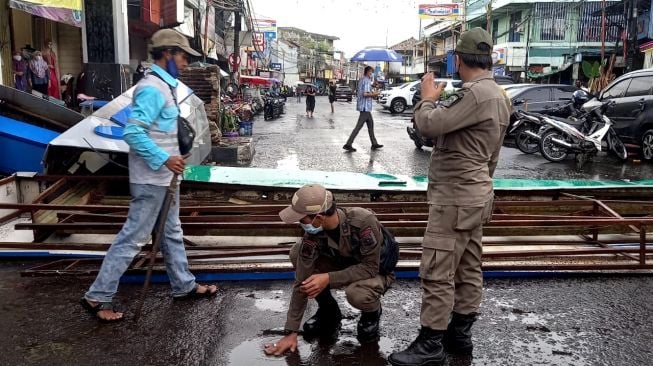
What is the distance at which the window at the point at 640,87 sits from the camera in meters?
10.8

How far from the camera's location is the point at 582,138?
34.7 ft

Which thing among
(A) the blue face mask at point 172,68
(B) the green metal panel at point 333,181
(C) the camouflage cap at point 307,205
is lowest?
(B) the green metal panel at point 333,181

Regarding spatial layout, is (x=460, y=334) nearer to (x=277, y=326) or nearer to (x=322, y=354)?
(x=322, y=354)

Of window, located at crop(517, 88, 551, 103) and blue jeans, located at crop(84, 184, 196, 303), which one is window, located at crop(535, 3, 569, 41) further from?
blue jeans, located at crop(84, 184, 196, 303)

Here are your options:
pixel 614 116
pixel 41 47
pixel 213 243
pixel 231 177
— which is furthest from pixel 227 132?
pixel 614 116

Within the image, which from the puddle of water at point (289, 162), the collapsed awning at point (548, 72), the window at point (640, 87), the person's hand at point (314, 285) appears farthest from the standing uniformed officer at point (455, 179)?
the collapsed awning at point (548, 72)

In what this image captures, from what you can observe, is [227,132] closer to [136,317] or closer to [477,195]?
[136,317]

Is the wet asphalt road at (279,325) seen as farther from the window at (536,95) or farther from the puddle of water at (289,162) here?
the window at (536,95)

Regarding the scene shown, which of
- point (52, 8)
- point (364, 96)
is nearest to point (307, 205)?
point (52, 8)

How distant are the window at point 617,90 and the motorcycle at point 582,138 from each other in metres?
0.61

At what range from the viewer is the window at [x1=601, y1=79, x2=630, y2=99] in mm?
11602

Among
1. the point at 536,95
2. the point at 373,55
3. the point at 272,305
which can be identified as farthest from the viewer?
the point at 373,55

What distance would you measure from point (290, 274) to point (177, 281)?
34.5 inches

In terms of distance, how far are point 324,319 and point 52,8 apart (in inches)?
299
